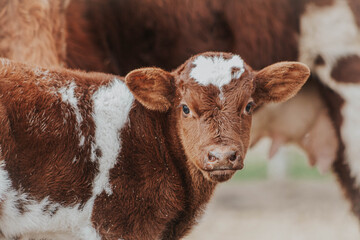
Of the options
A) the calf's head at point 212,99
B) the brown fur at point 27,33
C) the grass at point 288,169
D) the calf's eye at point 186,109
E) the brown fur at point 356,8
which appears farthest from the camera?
the grass at point 288,169

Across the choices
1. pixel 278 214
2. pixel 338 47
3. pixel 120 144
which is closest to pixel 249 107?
pixel 120 144

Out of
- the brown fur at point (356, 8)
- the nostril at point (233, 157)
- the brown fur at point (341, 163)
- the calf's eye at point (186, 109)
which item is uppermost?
the calf's eye at point (186, 109)

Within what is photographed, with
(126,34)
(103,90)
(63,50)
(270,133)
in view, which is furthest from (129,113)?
(270,133)

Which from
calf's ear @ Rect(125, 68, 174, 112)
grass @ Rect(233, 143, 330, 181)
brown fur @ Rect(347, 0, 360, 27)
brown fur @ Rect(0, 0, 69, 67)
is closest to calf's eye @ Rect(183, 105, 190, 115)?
calf's ear @ Rect(125, 68, 174, 112)

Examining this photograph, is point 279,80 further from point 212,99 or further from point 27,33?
point 27,33

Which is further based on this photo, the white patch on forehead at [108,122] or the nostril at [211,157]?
the white patch on forehead at [108,122]

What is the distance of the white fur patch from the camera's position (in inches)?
188

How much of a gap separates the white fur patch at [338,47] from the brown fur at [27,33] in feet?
6.46

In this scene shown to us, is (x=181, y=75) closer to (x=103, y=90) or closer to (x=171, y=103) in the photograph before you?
(x=171, y=103)

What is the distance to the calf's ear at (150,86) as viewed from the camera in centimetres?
346

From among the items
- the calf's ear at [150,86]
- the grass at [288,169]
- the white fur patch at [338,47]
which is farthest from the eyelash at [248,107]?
the grass at [288,169]

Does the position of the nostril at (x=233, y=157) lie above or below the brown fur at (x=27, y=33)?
below

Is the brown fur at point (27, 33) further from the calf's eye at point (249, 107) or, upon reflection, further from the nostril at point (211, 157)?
the nostril at point (211, 157)

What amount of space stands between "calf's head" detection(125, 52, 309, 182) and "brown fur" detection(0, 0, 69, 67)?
1.36 metres
